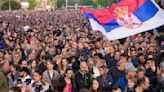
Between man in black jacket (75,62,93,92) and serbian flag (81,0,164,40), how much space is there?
6.08 ft

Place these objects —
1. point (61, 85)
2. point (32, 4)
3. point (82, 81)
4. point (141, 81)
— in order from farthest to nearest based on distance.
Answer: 1. point (32, 4)
2. point (82, 81)
3. point (61, 85)
4. point (141, 81)

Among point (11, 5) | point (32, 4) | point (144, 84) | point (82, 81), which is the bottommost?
point (32, 4)

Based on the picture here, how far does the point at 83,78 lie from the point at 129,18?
89.1 inches

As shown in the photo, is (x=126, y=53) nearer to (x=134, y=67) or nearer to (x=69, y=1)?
(x=134, y=67)

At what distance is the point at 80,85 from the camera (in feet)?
40.4

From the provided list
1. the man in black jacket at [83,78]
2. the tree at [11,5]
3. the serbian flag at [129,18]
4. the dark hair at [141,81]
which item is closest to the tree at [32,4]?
the tree at [11,5]

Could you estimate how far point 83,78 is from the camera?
12367 millimetres

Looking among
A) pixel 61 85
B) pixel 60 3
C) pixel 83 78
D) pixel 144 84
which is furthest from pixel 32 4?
pixel 144 84

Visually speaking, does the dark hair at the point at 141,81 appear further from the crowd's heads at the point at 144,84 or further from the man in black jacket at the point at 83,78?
the man in black jacket at the point at 83,78

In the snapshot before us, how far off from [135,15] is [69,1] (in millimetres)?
168920

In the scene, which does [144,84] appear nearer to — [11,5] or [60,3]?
[11,5]

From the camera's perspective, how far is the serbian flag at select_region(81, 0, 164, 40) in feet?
45.2

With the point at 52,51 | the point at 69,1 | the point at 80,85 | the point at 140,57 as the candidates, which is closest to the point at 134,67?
the point at 140,57

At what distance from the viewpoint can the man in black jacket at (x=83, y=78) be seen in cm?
1228
